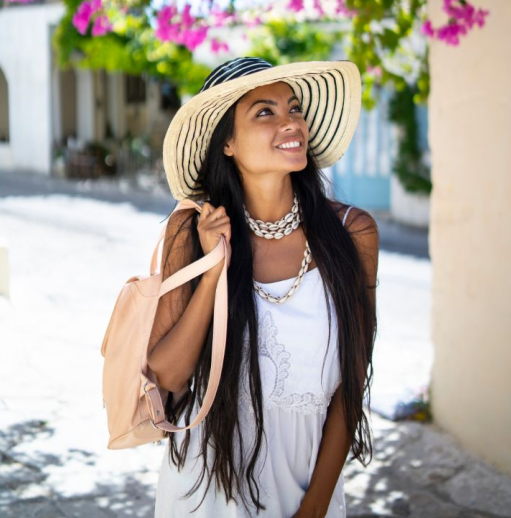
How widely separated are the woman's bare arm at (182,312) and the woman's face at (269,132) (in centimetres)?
18

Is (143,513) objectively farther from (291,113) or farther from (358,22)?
(358,22)

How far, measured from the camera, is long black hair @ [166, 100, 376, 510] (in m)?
2.48

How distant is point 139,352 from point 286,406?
42cm

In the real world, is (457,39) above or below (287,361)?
above

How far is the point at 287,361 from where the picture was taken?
97.8 inches


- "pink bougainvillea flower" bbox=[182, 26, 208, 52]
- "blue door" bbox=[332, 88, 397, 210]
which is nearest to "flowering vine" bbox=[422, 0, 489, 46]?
"pink bougainvillea flower" bbox=[182, 26, 208, 52]

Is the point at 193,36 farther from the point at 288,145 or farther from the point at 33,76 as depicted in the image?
the point at 33,76

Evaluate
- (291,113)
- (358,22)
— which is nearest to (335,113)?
(291,113)

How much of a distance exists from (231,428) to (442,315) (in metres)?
2.84

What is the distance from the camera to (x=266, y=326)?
2484 mm

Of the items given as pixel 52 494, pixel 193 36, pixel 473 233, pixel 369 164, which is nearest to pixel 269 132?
pixel 473 233

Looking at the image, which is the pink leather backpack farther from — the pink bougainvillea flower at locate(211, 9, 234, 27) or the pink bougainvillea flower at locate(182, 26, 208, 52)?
the pink bougainvillea flower at locate(211, 9, 234, 27)

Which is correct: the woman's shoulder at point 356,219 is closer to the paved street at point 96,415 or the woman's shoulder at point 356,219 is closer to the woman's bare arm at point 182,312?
the woman's bare arm at point 182,312

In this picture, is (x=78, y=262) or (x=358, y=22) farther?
(x=78, y=262)
